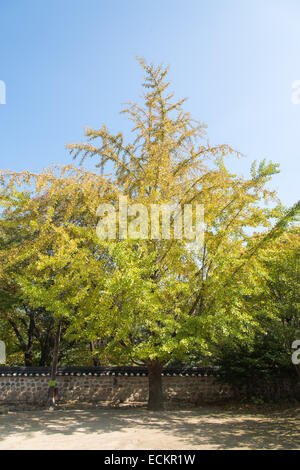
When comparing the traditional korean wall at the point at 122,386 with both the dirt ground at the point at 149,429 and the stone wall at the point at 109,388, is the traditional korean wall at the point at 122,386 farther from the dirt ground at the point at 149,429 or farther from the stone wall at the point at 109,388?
the dirt ground at the point at 149,429

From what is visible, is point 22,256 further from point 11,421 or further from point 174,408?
point 174,408

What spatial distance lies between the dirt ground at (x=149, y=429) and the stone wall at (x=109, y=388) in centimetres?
205

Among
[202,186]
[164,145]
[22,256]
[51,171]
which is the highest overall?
[164,145]

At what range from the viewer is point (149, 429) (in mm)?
7816

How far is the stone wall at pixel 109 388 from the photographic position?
12.7 meters

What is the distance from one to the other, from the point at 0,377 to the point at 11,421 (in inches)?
167

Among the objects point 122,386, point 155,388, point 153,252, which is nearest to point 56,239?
point 153,252

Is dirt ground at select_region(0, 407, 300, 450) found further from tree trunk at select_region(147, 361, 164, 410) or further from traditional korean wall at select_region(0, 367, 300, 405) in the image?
traditional korean wall at select_region(0, 367, 300, 405)

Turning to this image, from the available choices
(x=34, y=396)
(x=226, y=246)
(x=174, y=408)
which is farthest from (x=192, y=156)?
(x=34, y=396)

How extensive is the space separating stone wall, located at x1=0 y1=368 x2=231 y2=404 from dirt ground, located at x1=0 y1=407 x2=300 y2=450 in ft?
6.73

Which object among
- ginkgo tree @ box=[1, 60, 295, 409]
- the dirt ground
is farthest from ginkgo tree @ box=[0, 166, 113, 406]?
the dirt ground

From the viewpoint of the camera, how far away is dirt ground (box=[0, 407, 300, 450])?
6379 millimetres

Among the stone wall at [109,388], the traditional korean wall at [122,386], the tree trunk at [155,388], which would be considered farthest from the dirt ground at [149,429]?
→ the stone wall at [109,388]

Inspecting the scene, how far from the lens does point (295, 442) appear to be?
6.61 metres
